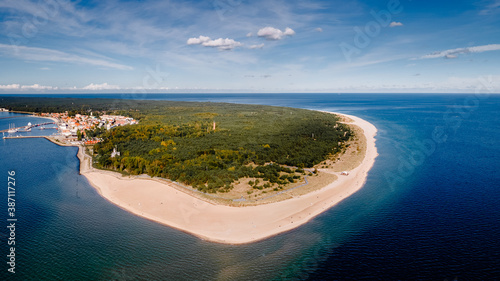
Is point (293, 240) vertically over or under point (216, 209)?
under

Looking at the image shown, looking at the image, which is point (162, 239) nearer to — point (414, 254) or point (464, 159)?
point (414, 254)

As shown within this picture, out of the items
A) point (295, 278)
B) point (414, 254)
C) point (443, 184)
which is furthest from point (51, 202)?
point (443, 184)

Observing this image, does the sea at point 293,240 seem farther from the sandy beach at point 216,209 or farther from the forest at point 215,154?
the forest at point 215,154

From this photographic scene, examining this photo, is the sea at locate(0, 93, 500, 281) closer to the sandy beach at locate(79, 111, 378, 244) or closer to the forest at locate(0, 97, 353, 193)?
the sandy beach at locate(79, 111, 378, 244)

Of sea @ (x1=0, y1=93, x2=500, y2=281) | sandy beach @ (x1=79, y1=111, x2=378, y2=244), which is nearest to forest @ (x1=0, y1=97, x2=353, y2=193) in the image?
sandy beach @ (x1=79, y1=111, x2=378, y2=244)

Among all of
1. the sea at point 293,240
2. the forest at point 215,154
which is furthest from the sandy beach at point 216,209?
the forest at point 215,154

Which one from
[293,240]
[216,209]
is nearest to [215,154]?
[216,209]

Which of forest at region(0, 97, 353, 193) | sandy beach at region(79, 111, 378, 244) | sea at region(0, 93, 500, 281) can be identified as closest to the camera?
sea at region(0, 93, 500, 281)

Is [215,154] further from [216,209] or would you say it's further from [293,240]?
[293,240]
